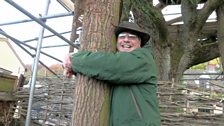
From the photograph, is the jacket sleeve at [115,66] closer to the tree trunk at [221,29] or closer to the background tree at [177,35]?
the background tree at [177,35]

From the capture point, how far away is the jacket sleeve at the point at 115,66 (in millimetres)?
1938

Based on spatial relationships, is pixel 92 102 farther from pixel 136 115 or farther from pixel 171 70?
pixel 171 70

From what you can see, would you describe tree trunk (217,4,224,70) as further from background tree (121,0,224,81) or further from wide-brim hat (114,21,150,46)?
wide-brim hat (114,21,150,46)

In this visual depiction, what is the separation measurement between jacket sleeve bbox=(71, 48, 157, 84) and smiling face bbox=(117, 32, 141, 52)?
12 centimetres

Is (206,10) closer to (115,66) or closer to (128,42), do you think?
(128,42)

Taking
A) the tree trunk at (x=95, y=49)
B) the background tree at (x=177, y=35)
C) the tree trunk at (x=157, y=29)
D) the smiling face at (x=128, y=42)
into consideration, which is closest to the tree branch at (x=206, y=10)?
the background tree at (x=177, y=35)

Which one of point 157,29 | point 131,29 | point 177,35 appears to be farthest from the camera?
point 177,35

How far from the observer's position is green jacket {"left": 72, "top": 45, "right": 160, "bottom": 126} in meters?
1.94

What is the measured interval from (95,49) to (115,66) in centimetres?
29

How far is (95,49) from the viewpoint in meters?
2.14

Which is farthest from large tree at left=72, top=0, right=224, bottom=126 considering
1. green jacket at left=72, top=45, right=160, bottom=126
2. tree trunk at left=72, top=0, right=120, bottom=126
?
green jacket at left=72, top=45, right=160, bottom=126

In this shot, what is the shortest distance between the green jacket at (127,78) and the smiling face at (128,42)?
0.11 m

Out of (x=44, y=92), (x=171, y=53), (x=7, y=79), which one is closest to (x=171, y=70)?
(x=171, y=53)

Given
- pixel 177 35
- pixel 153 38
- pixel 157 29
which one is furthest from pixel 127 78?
pixel 177 35
